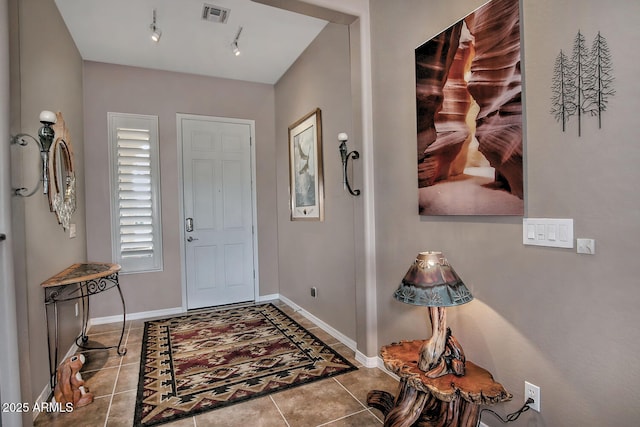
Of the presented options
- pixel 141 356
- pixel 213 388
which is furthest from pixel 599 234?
pixel 141 356

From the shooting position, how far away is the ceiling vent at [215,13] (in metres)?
2.84

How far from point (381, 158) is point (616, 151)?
1425mm

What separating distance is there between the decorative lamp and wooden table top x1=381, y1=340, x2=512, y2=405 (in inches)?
1.5

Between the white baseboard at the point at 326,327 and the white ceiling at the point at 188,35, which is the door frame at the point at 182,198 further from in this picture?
the white baseboard at the point at 326,327

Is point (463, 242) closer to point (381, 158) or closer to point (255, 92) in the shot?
point (381, 158)

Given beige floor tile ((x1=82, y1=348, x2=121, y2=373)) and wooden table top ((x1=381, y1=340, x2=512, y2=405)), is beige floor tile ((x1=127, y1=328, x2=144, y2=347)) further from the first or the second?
wooden table top ((x1=381, y1=340, x2=512, y2=405))

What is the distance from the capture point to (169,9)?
2865 millimetres

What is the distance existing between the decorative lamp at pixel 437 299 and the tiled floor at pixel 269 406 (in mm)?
679

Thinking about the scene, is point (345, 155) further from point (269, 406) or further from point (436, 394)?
point (269, 406)

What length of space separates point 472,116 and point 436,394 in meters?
1.35

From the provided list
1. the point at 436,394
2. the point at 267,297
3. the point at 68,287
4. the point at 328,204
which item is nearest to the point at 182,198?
the point at 68,287

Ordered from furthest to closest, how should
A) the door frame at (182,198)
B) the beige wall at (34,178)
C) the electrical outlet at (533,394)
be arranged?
the door frame at (182,198) → the beige wall at (34,178) → the electrical outlet at (533,394)

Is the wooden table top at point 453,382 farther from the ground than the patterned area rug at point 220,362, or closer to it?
farther from the ground

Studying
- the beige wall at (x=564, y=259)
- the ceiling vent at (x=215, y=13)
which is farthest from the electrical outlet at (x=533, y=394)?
the ceiling vent at (x=215, y=13)
